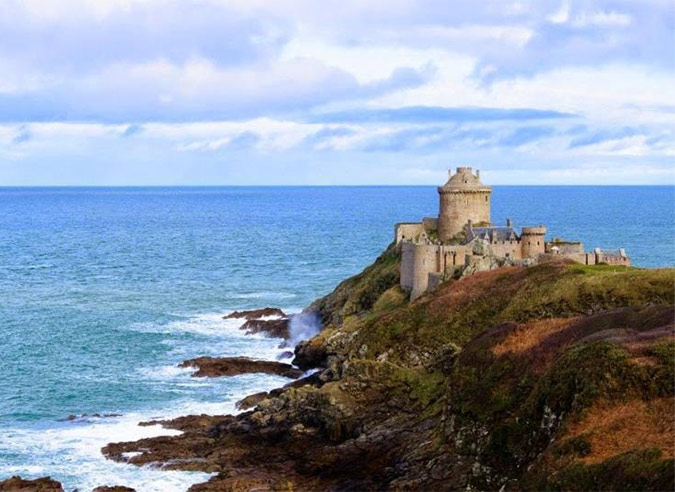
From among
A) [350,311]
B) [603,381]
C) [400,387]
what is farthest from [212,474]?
[350,311]

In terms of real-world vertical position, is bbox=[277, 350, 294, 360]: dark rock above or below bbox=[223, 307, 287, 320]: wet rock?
below

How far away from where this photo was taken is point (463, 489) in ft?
119

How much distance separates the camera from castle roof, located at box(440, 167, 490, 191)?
81312 mm

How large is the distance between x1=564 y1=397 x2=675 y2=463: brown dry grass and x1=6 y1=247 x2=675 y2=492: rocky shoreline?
5 cm

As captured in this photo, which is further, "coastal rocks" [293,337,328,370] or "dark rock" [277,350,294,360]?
"dark rock" [277,350,294,360]

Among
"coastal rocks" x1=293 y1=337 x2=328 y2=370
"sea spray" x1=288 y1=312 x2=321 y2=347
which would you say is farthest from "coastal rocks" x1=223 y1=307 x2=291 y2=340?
"coastal rocks" x1=293 y1=337 x2=328 y2=370

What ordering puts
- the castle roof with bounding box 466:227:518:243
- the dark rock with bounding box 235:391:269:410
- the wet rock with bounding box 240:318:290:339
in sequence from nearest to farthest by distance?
the dark rock with bounding box 235:391:269:410, the castle roof with bounding box 466:227:518:243, the wet rock with bounding box 240:318:290:339

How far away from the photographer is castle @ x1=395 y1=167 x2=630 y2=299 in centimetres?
6969

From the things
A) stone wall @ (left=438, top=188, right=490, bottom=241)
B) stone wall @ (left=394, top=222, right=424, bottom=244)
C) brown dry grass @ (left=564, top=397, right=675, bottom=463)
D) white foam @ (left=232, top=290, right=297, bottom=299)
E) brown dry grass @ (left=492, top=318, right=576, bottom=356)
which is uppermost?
stone wall @ (left=438, top=188, right=490, bottom=241)

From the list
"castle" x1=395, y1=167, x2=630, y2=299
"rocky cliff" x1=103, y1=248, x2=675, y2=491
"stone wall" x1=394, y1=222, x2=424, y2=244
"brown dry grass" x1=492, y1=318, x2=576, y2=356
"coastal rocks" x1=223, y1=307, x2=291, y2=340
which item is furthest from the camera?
"stone wall" x1=394, y1=222, x2=424, y2=244

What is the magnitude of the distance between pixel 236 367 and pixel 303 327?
46.9 ft

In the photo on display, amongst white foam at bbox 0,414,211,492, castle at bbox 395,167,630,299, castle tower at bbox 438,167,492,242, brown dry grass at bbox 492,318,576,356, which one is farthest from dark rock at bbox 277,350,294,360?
brown dry grass at bbox 492,318,576,356

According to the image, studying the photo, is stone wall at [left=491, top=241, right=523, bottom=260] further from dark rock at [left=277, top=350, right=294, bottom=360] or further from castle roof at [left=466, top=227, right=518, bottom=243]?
dark rock at [left=277, top=350, right=294, bottom=360]

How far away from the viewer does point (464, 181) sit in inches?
3236
